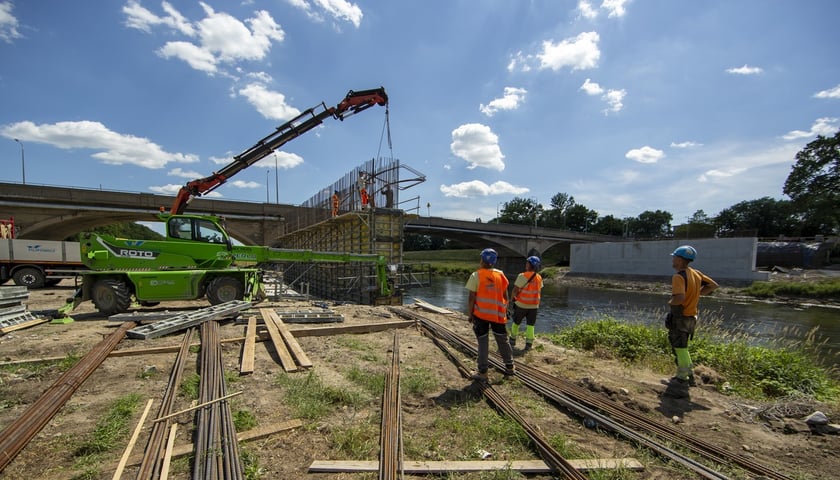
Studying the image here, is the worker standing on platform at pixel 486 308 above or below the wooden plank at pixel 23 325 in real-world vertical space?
above

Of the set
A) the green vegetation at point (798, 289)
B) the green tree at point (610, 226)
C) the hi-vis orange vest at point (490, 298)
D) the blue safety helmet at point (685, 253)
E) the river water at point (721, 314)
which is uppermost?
the green tree at point (610, 226)

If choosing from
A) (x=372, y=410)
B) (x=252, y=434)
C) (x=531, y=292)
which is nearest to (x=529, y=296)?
(x=531, y=292)

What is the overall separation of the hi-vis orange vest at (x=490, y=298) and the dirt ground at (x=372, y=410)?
0.91m

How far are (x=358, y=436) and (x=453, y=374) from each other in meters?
2.15

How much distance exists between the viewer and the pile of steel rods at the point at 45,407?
2816 millimetres

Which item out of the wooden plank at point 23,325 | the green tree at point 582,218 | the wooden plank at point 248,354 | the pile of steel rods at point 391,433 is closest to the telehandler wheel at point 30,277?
the wooden plank at point 23,325


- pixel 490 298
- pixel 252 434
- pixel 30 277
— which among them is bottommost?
pixel 30 277

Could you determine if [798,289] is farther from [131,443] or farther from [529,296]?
[131,443]

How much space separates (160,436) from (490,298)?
11.7 ft

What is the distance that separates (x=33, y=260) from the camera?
15.9 metres

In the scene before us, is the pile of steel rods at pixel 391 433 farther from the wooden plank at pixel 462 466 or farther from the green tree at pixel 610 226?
the green tree at pixel 610 226

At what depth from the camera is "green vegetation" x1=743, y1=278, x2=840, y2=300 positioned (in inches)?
852

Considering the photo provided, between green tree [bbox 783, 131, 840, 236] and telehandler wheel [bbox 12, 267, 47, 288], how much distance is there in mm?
62314

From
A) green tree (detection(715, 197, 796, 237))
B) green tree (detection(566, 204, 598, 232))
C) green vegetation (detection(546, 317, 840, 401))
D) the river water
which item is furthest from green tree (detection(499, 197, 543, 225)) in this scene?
green vegetation (detection(546, 317, 840, 401))
